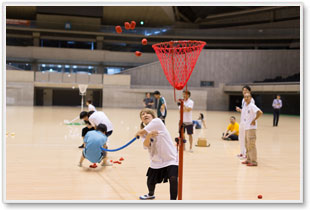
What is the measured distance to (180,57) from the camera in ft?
13.3

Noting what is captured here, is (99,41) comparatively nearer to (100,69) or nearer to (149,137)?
(100,69)

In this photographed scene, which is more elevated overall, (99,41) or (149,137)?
(99,41)

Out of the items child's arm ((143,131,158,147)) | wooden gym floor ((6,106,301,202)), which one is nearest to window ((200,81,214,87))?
wooden gym floor ((6,106,301,202))

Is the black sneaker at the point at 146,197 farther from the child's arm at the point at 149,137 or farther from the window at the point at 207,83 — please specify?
the window at the point at 207,83

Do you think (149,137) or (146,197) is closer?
(149,137)

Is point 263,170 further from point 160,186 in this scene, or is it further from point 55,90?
point 55,90

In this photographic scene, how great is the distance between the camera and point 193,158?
24.1 feet

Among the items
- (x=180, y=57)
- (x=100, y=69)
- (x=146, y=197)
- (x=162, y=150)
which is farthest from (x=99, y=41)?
(x=162, y=150)

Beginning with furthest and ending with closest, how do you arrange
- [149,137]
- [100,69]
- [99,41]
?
1. [99,41]
2. [100,69]
3. [149,137]

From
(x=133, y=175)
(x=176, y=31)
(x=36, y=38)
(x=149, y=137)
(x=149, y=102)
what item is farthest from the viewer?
(x=176, y=31)

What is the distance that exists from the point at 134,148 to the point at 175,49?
518 cm

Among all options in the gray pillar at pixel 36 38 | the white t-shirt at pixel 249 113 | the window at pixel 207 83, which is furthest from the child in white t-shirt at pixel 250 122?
the gray pillar at pixel 36 38

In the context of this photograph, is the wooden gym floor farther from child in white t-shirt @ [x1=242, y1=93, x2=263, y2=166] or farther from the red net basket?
the red net basket

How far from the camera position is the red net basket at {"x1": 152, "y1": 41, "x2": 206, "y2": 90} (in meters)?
3.85
